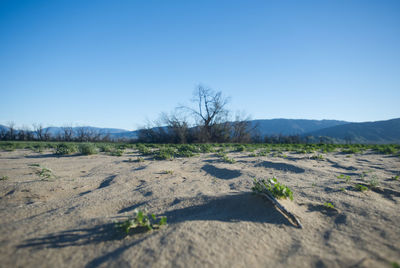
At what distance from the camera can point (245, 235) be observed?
182 centimetres

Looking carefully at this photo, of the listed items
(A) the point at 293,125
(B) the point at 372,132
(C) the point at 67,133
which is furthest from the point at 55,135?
(A) the point at 293,125

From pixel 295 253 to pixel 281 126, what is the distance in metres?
164

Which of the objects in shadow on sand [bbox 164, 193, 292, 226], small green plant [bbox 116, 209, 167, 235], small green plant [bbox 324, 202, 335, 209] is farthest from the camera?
small green plant [bbox 324, 202, 335, 209]

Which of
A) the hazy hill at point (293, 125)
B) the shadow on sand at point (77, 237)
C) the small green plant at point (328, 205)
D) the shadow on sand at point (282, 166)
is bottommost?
the small green plant at point (328, 205)

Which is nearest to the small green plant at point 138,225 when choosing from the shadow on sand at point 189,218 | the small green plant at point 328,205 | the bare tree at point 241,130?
the shadow on sand at point 189,218

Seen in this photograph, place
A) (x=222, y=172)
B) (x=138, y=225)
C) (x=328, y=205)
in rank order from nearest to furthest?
(x=138, y=225) → (x=328, y=205) → (x=222, y=172)

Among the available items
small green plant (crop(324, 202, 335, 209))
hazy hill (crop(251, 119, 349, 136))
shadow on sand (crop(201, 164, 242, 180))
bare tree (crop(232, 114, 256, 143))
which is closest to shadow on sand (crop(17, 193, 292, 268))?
small green plant (crop(324, 202, 335, 209))

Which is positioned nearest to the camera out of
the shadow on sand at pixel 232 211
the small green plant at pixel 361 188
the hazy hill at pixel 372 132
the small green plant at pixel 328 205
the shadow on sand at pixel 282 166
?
the shadow on sand at pixel 232 211

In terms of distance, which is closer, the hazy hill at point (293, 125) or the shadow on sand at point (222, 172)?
the shadow on sand at point (222, 172)

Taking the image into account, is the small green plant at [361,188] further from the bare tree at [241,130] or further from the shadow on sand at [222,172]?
the bare tree at [241,130]

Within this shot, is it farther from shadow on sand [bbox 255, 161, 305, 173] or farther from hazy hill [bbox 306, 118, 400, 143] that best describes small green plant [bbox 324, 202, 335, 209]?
hazy hill [bbox 306, 118, 400, 143]

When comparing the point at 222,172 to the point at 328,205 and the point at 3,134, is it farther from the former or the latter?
the point at 3,134

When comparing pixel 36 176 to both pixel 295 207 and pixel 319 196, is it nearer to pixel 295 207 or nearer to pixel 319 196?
pixel 295 207

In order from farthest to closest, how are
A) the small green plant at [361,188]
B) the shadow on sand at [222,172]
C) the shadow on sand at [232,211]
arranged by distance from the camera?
the shadow on sand at [222,172], the small green plant at [361,188], the shadow on sand at [232,211]
